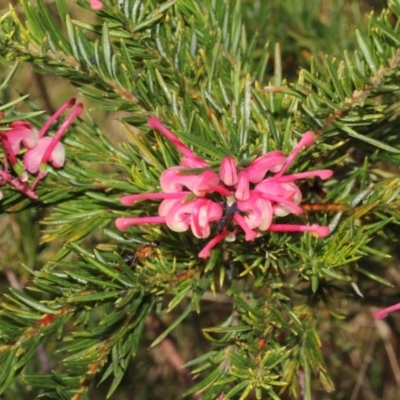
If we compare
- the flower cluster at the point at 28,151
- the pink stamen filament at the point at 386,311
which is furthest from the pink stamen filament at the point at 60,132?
the pink stamen filament at the point at 386,311

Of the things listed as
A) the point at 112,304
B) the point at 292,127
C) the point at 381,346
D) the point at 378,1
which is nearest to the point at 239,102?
the point at 292,127

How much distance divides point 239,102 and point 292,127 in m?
0.05

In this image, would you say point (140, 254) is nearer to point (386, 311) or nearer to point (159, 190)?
point (159, 190)

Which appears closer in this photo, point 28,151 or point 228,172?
point 228,172

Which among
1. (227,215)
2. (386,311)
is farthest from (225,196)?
(386,311)

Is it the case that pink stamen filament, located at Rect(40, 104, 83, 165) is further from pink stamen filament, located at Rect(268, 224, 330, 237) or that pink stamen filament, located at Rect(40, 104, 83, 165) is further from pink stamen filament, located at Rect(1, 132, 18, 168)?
pink stamen filament, located at Rect(268, 224, 330, 237)

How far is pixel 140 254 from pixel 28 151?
12cm

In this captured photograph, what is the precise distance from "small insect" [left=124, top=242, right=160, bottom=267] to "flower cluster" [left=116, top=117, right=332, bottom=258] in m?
0.05

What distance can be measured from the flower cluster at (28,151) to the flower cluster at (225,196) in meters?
0.10

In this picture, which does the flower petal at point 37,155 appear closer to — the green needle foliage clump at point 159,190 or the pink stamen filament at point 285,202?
the green needle foliage clump at point 159,190

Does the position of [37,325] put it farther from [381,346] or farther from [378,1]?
[381,346]

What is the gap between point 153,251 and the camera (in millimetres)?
538

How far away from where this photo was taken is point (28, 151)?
1.84 ft

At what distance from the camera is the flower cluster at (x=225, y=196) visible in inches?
18.3
